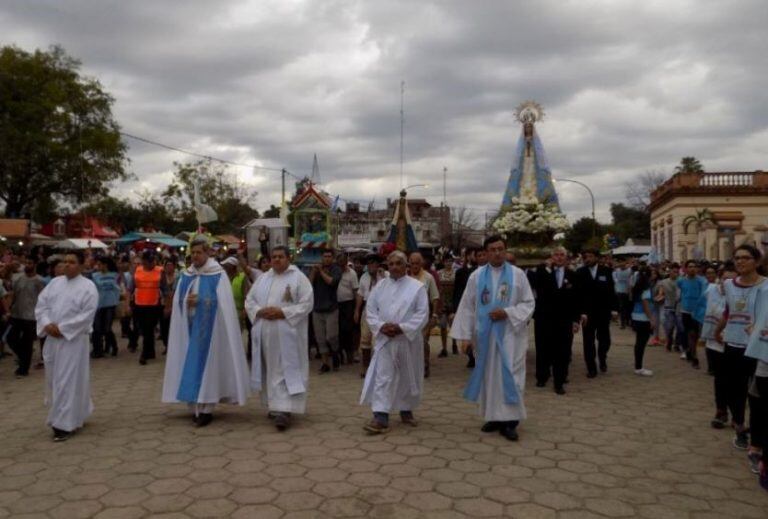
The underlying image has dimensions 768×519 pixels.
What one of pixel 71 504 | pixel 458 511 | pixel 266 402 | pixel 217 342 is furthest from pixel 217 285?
pixel 458 511

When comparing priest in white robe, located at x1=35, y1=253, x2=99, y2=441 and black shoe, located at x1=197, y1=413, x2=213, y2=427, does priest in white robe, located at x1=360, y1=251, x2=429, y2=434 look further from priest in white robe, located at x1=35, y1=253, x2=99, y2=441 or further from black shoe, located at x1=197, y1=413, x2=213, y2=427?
priest in white robe, located at x1=35, y1=253, x2=99, y2=441

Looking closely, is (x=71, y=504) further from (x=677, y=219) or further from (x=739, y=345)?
(x=677, y=219)

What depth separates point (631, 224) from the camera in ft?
202

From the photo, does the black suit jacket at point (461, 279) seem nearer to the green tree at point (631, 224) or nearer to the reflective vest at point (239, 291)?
the reflective vest at point (239, 291)

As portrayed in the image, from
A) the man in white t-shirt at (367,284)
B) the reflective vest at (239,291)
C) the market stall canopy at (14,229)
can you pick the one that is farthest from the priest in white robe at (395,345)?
the market stall canopy at (14,229)

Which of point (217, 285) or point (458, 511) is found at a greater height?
point (217, 285)

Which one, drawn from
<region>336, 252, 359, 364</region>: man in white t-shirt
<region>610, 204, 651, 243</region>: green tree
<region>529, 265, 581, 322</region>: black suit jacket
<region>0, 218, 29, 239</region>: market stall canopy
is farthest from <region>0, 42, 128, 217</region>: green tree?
<region>610, 204, 651, 243</region>: green tree

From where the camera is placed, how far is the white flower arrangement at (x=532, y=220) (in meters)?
11.9

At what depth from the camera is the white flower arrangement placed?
39.2 ft

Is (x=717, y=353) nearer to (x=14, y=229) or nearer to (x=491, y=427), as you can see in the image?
(x=491, y=427)

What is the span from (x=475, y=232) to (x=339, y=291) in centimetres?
5586

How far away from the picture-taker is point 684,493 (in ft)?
15.2

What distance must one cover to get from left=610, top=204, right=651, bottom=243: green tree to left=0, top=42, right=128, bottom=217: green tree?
145ft

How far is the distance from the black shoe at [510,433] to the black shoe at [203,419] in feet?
9.23
